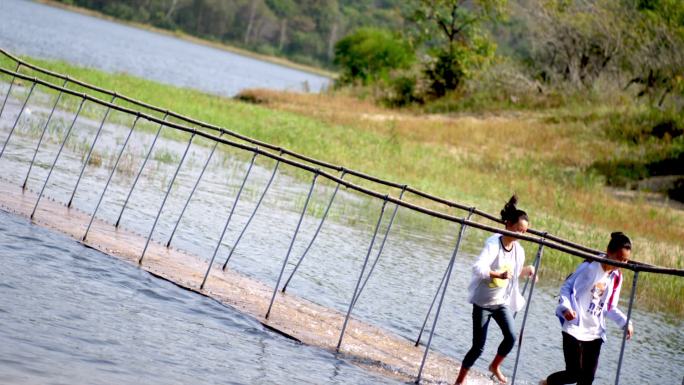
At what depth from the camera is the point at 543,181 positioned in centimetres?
3066

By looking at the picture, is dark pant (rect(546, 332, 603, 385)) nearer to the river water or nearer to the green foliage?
the river water

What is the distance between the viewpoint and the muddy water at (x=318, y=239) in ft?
45.9

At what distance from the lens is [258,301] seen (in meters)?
12.3

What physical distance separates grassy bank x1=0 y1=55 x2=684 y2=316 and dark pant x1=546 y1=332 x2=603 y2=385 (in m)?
8.45

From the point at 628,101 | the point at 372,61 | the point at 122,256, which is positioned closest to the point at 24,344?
the point at 122,256

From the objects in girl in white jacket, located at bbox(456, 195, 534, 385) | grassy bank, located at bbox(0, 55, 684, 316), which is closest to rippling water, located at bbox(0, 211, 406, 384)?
girl in white jacket, located at bbox(456, 195, 534, 385)

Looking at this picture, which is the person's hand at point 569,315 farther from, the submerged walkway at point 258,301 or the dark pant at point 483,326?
the submerged walkway at point 258,301

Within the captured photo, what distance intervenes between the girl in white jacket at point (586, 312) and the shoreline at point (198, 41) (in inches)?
4706

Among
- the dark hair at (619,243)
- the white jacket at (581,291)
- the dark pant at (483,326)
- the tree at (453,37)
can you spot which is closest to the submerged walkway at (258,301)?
the dark pant at (483,326)

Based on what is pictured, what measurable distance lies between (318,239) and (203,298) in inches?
270

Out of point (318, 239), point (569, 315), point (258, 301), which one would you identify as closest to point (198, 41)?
point (318, 239)

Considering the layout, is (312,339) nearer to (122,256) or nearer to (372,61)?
(122,256)

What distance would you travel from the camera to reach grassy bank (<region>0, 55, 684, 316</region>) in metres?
23.4

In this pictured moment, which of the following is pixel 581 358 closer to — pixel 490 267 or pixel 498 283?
pixel 498 283
